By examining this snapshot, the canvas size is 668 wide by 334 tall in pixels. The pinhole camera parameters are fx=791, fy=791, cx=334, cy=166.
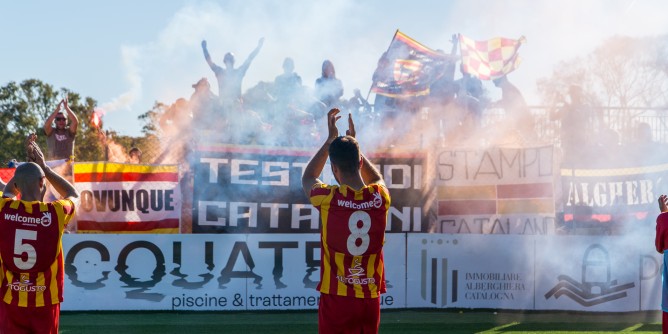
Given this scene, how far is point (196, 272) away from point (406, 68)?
4782mm

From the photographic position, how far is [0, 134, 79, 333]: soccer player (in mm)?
5148

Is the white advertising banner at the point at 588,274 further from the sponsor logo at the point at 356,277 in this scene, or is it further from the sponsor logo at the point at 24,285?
the sponsor logo at the point at 24,285

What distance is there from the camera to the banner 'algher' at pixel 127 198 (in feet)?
35.7

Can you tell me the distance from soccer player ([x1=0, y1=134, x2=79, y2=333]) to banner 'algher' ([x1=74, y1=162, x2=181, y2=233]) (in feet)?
18.3

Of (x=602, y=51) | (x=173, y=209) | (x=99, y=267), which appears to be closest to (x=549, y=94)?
(x=602, y=51)

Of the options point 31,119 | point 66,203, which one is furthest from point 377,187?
point 31,119

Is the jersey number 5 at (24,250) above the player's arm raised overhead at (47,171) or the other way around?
the other way around

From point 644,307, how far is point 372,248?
26.3ft

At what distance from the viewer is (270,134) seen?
1160cm

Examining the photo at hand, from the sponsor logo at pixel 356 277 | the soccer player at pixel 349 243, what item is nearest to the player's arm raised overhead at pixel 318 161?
the soccer player at pixel 349 243

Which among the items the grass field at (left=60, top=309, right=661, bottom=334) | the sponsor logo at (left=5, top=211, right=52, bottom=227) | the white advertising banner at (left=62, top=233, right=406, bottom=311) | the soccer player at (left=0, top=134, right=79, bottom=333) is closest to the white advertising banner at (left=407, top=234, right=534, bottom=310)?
the grass field at (left=60, top=309, right=661, bottom=334)

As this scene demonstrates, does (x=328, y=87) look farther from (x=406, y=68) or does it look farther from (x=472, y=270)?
(x=472, y=270)

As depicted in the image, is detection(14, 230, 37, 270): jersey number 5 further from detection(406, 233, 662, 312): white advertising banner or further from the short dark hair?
detection(406, 233, 662, 312): white advertising banner

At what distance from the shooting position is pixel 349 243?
15.7 ft
